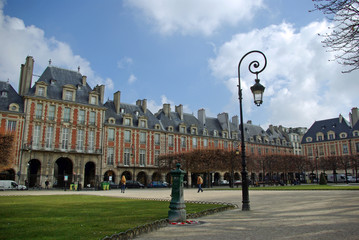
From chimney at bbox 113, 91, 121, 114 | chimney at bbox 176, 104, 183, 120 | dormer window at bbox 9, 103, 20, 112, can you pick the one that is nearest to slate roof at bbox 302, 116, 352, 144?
chimney at bbox 176, 104, 183, 120

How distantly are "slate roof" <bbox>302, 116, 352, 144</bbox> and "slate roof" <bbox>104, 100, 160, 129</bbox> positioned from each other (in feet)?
113

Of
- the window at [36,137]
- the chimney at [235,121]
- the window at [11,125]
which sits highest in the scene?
the chimney at [235,121]

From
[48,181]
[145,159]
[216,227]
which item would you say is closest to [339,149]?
[145,159]

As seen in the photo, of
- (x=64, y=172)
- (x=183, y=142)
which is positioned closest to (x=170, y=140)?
(x=183, y=142)

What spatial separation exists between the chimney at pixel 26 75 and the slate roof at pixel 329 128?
51.7m

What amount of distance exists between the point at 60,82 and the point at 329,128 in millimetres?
49560

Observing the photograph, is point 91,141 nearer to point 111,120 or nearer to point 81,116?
point 81,116

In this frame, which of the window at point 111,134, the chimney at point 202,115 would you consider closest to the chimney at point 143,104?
the window at point 111,134

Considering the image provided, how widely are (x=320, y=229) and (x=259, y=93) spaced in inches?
207

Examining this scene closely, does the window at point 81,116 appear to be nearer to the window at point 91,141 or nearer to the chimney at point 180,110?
the window at point 91,141

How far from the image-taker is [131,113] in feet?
144

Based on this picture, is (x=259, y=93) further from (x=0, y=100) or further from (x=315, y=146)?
(x=315, y=146)

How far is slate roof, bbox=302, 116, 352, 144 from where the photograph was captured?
5638cm

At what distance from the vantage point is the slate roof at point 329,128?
56.4 m
